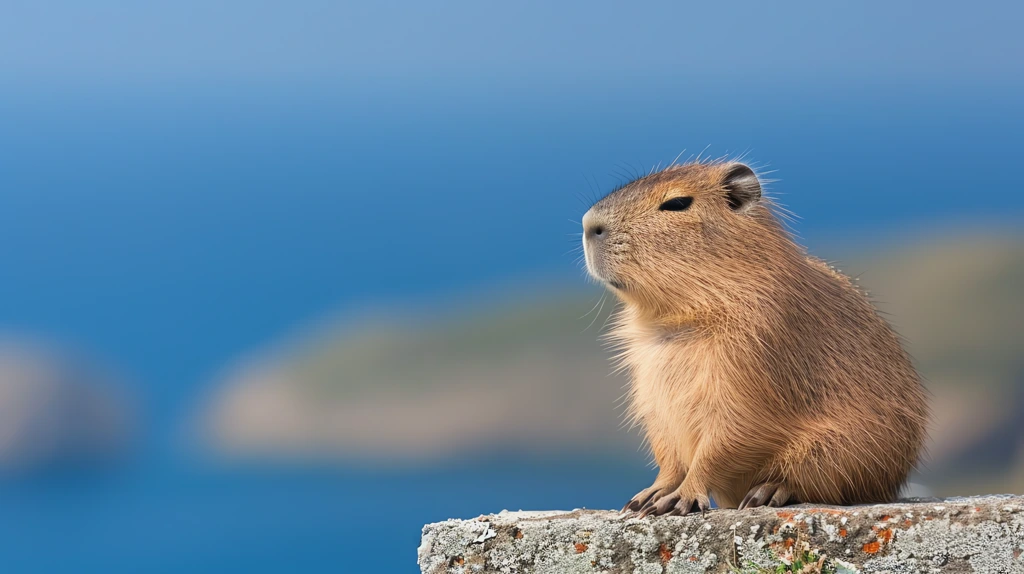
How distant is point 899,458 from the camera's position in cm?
720

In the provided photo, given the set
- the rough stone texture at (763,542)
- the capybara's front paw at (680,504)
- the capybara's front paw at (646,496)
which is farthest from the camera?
the capybara's front paw at (646,496)

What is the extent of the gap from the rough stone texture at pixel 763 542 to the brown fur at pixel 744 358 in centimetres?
22

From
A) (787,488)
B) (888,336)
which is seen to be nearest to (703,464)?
(787,488)

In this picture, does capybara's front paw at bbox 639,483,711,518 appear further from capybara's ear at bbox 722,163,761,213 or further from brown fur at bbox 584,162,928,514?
capybara's ear at bbox 722,163,761,213

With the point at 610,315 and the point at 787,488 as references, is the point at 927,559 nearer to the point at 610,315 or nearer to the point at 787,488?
the point at 787,488

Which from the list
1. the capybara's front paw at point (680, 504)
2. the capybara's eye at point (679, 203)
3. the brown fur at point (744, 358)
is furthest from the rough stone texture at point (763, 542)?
the capybara's eye at point (679, 203)

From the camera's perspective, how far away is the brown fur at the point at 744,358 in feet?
22.5

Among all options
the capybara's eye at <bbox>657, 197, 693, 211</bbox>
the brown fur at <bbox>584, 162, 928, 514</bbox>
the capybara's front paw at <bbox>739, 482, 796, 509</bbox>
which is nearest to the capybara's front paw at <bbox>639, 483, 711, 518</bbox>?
the brown fur at <bbox>584, 162, 928, 514</bbox>

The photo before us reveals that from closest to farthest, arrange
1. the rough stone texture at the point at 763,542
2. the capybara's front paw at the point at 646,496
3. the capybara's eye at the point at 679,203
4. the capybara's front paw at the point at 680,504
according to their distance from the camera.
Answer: the rough stone texture at the point at 763,542, the capybara's front paw at the point at 680,504, the capybara's front paw at the point at 646,496, the capybara's eye at the point at 679,203

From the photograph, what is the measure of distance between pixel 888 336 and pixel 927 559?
5.19 feet

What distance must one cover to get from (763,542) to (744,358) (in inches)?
44.5

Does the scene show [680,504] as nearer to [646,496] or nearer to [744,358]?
[646,496]

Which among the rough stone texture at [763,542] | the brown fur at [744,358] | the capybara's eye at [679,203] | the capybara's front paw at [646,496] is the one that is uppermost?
the capybara's eye at [679,203]

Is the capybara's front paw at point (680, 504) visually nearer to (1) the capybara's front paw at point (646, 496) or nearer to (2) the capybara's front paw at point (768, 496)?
(1) the capybara's front paw at point (646, 496)
